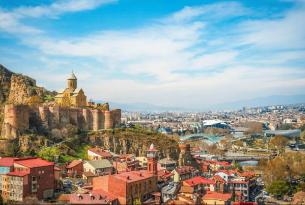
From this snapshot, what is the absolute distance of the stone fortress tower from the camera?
6062 cm

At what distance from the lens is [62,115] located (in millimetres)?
69000

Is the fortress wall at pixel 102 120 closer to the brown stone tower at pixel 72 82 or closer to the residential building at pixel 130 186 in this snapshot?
the brown stone tower at pixel 72 82

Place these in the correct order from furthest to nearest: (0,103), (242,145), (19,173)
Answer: (242,145) < (0,103) < (19,173)

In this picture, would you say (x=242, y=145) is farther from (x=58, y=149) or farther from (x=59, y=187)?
(x=59, y=187)

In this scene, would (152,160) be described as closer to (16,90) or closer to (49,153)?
(49,153)

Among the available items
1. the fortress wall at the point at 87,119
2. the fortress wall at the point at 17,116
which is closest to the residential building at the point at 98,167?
the fortress wall at the point at 17,116

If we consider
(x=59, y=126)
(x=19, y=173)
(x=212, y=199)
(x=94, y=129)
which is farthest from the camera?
(x=94, y=129)

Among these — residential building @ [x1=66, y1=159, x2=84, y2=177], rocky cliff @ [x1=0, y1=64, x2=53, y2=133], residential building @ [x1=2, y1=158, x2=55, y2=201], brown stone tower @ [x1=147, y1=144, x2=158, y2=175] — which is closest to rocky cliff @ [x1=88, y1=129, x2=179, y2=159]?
residential building @ [x1=66, y1=159, x2=84, y2=177]

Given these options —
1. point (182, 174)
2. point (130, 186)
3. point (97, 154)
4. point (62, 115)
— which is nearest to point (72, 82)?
point (62, 115)

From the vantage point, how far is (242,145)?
133m

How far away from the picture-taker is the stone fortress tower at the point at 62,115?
6062cm

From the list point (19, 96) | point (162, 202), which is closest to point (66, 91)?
point (19, 96)

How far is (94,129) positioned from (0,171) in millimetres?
28932

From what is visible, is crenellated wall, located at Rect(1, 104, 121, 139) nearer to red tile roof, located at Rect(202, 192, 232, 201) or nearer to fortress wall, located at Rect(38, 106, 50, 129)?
fortress wall, located at Rect(38, 106, 50, 129)
